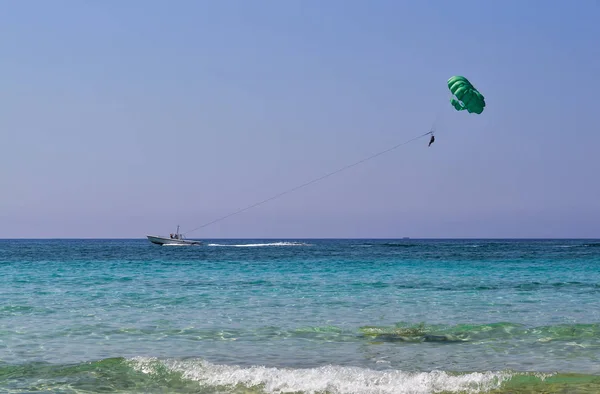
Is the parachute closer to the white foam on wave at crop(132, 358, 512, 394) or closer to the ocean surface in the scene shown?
the ocean surface

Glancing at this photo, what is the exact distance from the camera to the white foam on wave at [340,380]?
9.34 meters

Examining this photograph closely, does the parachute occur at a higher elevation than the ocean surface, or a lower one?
higher

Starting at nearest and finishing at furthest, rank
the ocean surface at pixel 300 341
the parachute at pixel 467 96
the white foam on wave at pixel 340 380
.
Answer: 1. the white foam on wave at pixel 340 380
2. the ocean surface at pixel 300 341
3. the parachute at pixel 467 96

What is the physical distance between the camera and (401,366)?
416 inches

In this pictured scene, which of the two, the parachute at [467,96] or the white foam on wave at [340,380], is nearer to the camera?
the white foam on wave at [340,380]

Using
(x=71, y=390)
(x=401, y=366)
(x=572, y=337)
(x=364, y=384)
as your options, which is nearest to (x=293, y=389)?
(x=364, y=384)

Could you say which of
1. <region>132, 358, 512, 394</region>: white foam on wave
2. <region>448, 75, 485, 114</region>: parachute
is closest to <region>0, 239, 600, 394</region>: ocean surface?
<region>132, 358, 512, 394</region>: white foam on wave

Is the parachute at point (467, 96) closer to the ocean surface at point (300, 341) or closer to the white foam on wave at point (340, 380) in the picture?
the ocean surface at point (300, 341)

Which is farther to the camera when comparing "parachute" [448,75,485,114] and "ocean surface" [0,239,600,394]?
"parachute" [448,75,485,114]

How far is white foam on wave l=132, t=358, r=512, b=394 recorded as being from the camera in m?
9.34

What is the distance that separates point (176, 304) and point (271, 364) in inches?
325

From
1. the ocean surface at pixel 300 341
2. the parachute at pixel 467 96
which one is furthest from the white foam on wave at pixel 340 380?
the parachute at pixel 467 96

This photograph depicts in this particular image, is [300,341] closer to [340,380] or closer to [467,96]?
[340,380]

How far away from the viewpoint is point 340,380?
9562 mm
